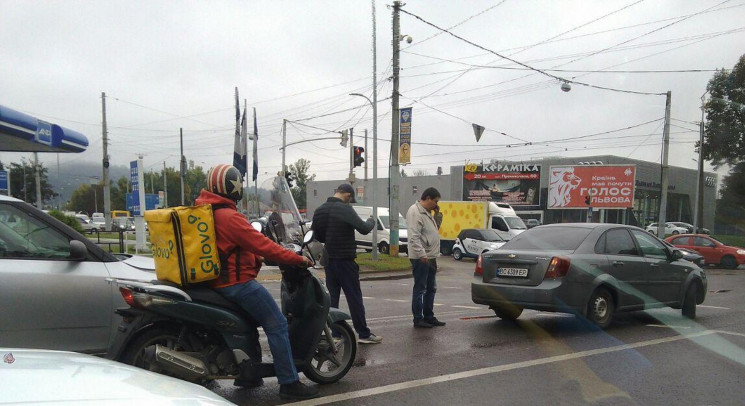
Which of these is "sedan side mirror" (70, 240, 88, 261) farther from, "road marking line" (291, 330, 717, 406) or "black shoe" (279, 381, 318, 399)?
"road marking line" (291, 330, 717, 406)

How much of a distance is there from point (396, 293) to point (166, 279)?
9219 mm

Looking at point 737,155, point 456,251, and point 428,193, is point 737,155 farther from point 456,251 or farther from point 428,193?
point 428,193

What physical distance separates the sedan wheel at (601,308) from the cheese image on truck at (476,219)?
1953 cm

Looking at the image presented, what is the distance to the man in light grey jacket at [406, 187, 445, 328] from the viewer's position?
7.43 metres

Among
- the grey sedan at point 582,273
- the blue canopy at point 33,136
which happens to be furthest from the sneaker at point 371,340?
the blue canopy at point 33,136

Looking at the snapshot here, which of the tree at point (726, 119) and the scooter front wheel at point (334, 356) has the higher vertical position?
the tree at point (726, 119)

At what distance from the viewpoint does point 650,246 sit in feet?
28.0

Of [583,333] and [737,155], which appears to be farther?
[737,155]

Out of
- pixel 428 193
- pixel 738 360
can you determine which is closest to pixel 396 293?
pixel 428 193

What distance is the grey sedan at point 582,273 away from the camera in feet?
23.9

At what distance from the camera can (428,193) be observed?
25.1ft

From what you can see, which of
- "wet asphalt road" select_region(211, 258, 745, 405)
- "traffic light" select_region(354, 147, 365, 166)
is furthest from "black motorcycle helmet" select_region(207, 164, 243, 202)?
"traffic light" select_region(354, 147, 365, 166)

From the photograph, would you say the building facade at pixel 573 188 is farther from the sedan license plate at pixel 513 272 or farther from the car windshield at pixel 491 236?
the sedan license plate at pixel 513 272

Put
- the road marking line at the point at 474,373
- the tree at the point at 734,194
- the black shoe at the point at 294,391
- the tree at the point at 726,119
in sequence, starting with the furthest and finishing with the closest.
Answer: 1. the tree at the point at 734,194
2. the tree at the point at 726,119
3. the road marking line at the point at 474,373
4. the black shoe at the point at 294,391
